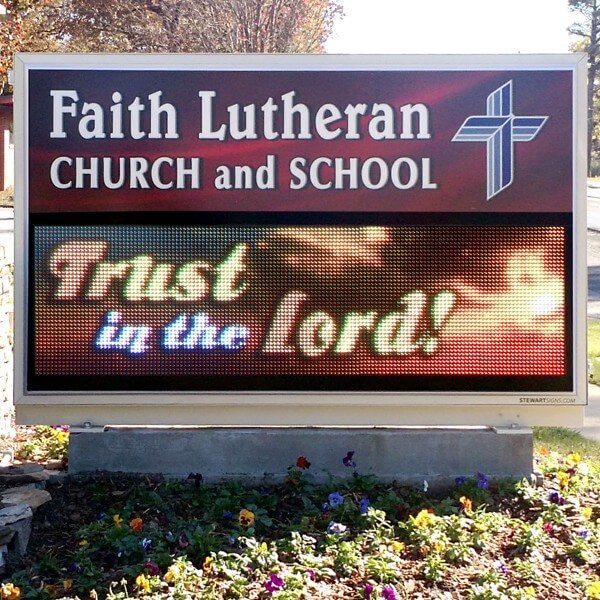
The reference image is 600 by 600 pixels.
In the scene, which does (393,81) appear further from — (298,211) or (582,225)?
(582,225)

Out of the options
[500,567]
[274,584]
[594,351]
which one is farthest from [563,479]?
[594,351]

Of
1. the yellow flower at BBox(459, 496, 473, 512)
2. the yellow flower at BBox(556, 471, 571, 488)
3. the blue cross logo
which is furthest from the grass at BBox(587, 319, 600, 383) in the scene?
the yellow flower at BBox(459, 496, 473, 512)

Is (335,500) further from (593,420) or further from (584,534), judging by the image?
(593,420)

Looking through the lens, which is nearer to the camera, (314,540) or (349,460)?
(314,540)

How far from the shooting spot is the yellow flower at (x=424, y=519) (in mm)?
4505

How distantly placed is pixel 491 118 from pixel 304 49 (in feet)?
51.0

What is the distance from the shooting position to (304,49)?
20.1 meters

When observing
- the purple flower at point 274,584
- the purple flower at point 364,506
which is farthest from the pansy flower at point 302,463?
the purple flower at point 274,584

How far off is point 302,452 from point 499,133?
185cm

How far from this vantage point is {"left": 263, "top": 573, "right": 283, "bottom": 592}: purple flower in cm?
390

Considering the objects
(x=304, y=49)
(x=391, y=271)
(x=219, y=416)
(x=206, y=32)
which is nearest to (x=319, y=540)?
(x=219, y=416)

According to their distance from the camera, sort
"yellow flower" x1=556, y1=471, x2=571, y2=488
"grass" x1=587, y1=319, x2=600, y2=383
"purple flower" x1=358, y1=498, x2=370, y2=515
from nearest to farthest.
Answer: "purple flower" x1=358, y1=498, x2=370, y2=515 → "yellow flower" x1=556, y1=471, x2=571, y2=488 → "grass" x1=587, y1=319, x2=600, y2=383

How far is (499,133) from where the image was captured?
16.6 ft

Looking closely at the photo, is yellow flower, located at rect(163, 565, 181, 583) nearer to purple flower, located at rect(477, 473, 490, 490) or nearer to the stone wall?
purple flower, located at rect(477, 473, 490, 490)
